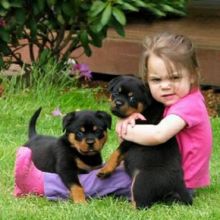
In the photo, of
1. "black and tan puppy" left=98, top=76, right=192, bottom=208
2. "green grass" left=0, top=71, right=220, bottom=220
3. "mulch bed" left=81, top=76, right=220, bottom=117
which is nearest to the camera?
"green grass" left=0, top=71, right=220, bottom=220

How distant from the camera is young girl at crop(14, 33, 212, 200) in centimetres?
484

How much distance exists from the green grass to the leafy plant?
0.82m

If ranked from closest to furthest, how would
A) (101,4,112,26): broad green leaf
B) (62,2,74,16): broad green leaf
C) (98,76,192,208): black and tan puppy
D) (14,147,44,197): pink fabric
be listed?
(98,76,192,208): black and tan puppy, (14,147,44,197): pink fabric, (101,4,112,26): broad green leaf, (62,2,74,16): broad green leaf

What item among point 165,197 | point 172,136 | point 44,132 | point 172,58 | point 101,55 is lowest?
point 101,55

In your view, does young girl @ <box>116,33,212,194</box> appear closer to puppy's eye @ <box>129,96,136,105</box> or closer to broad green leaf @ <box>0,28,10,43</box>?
puppy's eye @ <box>129,96,136,105</box>

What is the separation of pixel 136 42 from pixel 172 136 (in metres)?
5.55

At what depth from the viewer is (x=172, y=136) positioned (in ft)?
15.9

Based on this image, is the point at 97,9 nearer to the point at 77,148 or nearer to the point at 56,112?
the point at 56,112

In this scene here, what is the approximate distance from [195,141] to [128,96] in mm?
539

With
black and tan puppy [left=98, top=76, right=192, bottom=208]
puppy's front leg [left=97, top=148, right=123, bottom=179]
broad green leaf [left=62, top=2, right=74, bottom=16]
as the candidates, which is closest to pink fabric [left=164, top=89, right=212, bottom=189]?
black and tan puppy [left=98, top=76, right=192, bottom=208]

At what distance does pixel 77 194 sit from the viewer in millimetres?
4859

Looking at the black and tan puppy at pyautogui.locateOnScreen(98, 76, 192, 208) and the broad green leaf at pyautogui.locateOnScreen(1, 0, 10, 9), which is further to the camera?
Result: the broad green leaf at pyautogui.locateOnScreen(1, 0, 10, 9)

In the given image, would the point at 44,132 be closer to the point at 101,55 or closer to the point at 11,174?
the point at 11,174

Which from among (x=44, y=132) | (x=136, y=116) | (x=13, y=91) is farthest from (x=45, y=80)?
(x=136, y=116)
